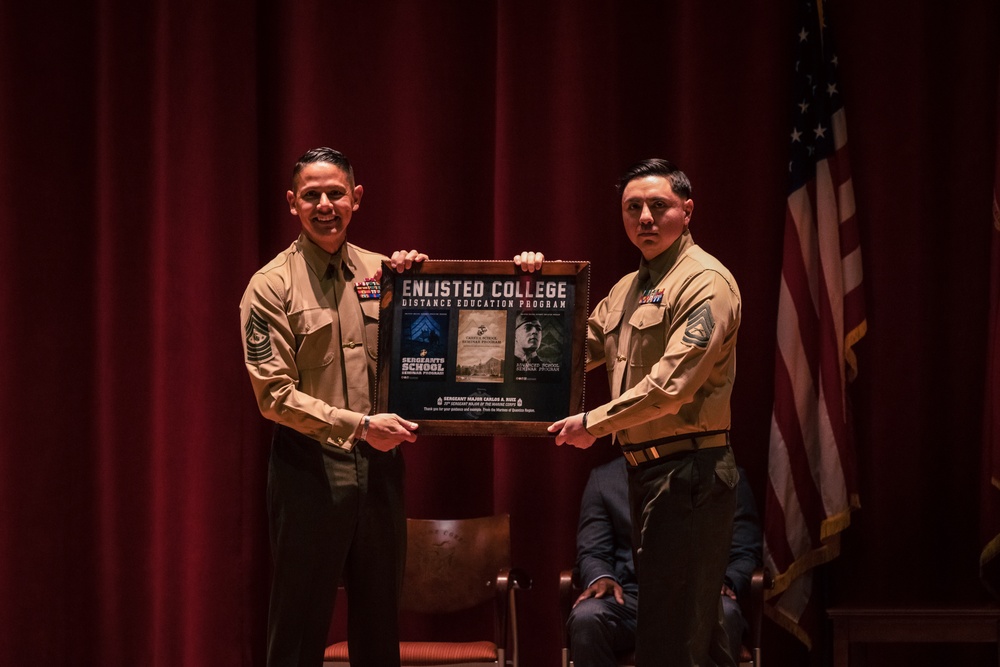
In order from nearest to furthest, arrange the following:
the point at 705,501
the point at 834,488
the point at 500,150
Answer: the point at 705,501
the point at 834,488
the point at 500,150

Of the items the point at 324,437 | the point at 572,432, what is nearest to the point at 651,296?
the point at 572,432

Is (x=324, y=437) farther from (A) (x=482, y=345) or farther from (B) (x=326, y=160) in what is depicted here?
(B) (x=326, y=160)

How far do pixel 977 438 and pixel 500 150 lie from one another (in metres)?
2.28

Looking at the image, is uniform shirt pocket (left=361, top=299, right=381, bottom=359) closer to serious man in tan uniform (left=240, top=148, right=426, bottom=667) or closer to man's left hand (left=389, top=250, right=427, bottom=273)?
serious man in tan uniform (left=240, top=148, right=426, bottom=667)

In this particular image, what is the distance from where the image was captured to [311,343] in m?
3.47

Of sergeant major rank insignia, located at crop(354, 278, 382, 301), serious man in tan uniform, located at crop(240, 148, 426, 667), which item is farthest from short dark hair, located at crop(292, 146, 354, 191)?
sergeant major rank insignia, located at crop(354, 278, 382, 301)

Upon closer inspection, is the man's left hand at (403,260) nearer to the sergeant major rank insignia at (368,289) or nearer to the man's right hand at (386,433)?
the sergeant major rank insignia at (368,289)

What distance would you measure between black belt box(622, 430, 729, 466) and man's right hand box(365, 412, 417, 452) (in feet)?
2.44

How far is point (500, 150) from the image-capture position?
4539mm

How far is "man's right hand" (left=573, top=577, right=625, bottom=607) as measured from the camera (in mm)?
3961

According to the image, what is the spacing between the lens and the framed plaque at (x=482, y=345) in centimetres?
353

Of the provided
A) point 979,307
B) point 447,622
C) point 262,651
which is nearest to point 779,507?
point 979,307

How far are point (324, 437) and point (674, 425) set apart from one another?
1097 mm

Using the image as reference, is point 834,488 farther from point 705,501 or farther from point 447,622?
point 447,622
